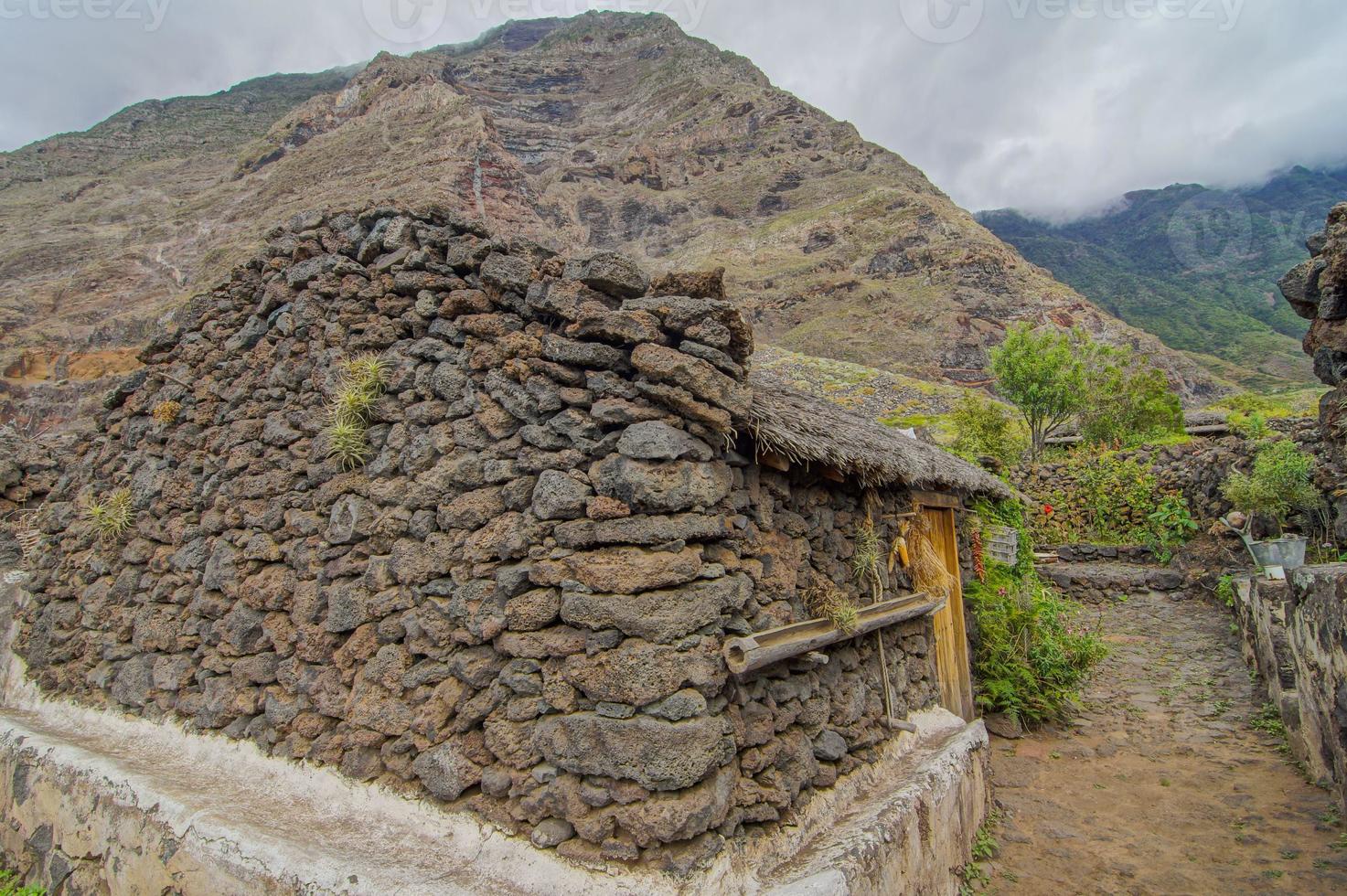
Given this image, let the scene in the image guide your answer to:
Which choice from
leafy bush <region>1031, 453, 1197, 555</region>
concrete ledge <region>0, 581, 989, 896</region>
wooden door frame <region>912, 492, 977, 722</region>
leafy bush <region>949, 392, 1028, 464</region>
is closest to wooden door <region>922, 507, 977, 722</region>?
wooden door frame <region>912, 492, 977, 722</region>

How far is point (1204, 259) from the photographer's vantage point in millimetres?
78938

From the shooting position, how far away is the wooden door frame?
7.17 metres

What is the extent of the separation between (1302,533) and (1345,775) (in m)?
7.74

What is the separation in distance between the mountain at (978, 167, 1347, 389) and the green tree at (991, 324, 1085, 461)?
113 feet

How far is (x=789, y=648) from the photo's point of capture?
3.60 metres

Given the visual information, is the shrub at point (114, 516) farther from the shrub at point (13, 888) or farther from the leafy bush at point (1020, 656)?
the leafy bush at point (1020, 656)

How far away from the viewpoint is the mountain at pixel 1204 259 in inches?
2283

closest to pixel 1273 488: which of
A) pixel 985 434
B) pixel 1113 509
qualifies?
pixel 1113 509

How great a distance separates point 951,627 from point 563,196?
83464 mm

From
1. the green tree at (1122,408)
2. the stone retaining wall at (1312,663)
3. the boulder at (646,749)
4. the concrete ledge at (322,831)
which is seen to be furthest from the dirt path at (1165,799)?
the green tree at (1122,408)

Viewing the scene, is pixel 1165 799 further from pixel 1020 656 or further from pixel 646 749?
pixel 646 749

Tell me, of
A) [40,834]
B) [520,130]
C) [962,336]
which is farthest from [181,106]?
[40,834]

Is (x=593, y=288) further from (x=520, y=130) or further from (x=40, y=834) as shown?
(x=520, y=130)

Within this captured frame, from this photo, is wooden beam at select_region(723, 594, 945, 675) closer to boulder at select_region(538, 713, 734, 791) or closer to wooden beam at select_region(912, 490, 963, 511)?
boulder at select_region(538, 713, 734, 791)
